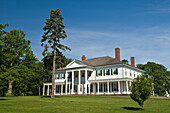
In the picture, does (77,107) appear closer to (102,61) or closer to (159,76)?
(102,61)

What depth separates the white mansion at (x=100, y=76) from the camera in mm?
41469

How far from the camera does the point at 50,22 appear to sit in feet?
118

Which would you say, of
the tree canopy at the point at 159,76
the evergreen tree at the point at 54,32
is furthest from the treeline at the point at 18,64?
the tree canopy at the point at 159,76

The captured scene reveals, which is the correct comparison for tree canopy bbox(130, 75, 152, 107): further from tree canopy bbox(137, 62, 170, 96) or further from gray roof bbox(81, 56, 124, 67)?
tree canopy bbox(137, 62, 170, 96)

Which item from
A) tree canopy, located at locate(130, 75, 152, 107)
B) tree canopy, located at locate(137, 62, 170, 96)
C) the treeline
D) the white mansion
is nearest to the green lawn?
tree canopy, located at locate(130, 75, 152, 107)

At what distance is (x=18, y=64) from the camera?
4497 centimetres

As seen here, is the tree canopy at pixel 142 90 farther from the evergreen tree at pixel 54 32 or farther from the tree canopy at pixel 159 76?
the tree canopy at pixel 159 76

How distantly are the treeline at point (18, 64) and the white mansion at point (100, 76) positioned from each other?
5.59m

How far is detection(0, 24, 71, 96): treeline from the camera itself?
29.2 m

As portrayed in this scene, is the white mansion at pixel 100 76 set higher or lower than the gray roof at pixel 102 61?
lower

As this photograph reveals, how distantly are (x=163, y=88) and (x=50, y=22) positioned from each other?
40.7 metres

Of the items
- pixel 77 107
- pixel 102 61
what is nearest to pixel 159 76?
pixel 102 61

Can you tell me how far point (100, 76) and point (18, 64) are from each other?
63.9 feet

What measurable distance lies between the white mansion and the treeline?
559 cm
